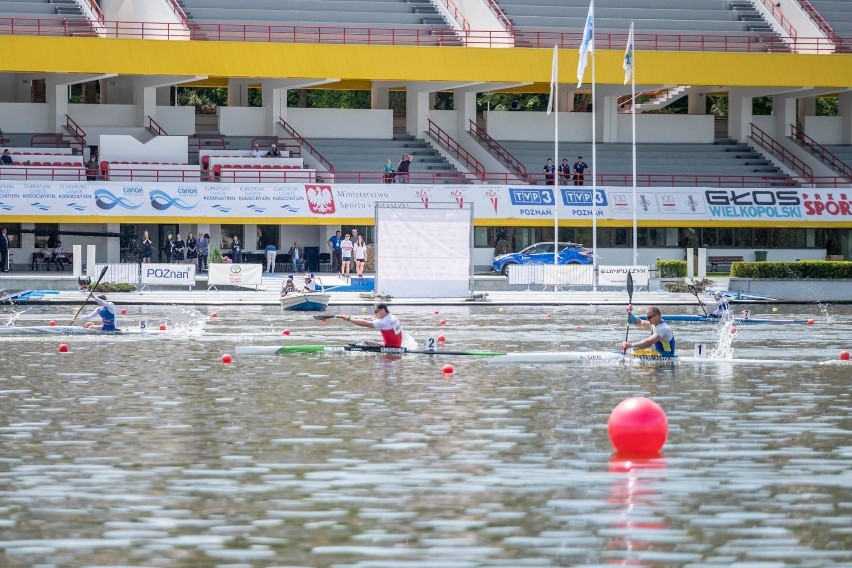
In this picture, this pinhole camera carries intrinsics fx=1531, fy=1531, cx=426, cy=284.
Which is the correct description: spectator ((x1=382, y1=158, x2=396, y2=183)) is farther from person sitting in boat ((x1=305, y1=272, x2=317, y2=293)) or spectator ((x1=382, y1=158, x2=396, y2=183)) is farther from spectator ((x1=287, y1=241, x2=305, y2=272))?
person sitting in boat ((x1=305, y1=272, x2=317, y2=293))

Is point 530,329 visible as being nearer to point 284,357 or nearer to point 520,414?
point 284,357

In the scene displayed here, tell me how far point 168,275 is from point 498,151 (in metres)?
19.2

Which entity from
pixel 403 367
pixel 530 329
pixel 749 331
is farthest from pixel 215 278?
pixel 403 367

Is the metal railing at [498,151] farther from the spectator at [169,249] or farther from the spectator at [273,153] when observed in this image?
the spectator at [169,249]

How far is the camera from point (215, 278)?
49656 millimetres

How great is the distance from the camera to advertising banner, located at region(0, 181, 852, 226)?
54.6 meters

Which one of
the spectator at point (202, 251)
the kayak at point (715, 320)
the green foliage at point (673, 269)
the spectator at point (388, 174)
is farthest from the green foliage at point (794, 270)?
the spectator at point (202, 251)

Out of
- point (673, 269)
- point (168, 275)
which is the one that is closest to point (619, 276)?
point (673, 269)

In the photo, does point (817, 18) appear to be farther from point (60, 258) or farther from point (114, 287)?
point (114, 287)

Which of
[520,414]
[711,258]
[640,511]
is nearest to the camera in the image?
[640,511]

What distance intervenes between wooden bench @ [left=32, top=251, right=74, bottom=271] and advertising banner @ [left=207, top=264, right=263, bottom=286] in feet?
27.5

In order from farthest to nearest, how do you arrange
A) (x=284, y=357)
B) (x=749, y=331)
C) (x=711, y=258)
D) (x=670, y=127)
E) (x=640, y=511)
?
(x=670, y=127)
(x=711, y=258)
(x=749, y=331)
(x=284, y=357)
(x=640, y=511)

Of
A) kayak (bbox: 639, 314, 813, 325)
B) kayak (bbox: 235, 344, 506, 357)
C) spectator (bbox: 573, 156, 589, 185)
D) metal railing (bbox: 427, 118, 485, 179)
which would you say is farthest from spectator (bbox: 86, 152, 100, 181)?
kayak (bbox: 235, 344, 506, 357)

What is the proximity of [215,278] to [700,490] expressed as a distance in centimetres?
3652
